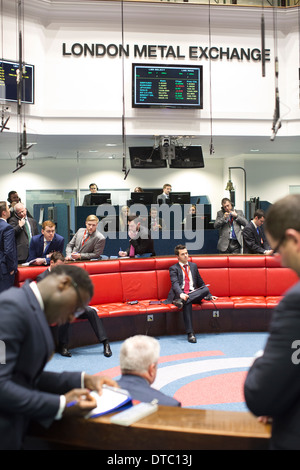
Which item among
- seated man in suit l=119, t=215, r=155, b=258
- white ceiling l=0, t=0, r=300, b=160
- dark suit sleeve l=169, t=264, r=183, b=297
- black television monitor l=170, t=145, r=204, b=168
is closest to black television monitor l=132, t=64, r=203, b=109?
white ceiling l=0, t=0, r=300, b=160

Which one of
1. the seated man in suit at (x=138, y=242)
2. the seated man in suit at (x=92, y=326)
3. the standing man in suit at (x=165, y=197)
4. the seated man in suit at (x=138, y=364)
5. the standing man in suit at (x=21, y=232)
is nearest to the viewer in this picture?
the seated man in suit at (x=138, y=364)

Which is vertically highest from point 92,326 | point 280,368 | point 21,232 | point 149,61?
point 149,61

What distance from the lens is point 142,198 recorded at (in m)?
11.0

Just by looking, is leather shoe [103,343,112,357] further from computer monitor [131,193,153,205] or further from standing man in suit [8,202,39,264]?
computer monitor [131,193,153,205]

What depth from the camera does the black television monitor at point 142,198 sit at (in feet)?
36.0

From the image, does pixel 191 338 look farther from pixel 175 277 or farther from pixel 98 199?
pixel 98 199

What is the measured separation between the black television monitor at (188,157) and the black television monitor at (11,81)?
3339 millimetres

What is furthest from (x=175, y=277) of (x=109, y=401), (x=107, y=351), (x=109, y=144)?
(x=109, y=144)

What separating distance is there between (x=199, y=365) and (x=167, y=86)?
6.52 m

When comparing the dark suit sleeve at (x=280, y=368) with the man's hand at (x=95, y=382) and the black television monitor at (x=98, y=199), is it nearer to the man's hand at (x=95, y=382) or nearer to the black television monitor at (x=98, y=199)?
the man's hand at (x=95, y=382)

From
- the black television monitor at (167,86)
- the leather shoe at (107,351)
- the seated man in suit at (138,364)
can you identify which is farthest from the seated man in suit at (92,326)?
the black television monitor at (167,86)

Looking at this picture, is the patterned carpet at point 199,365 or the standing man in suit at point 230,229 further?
the standing man in suit at point 230,229

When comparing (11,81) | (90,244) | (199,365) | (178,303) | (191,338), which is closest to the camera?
(199,365)
